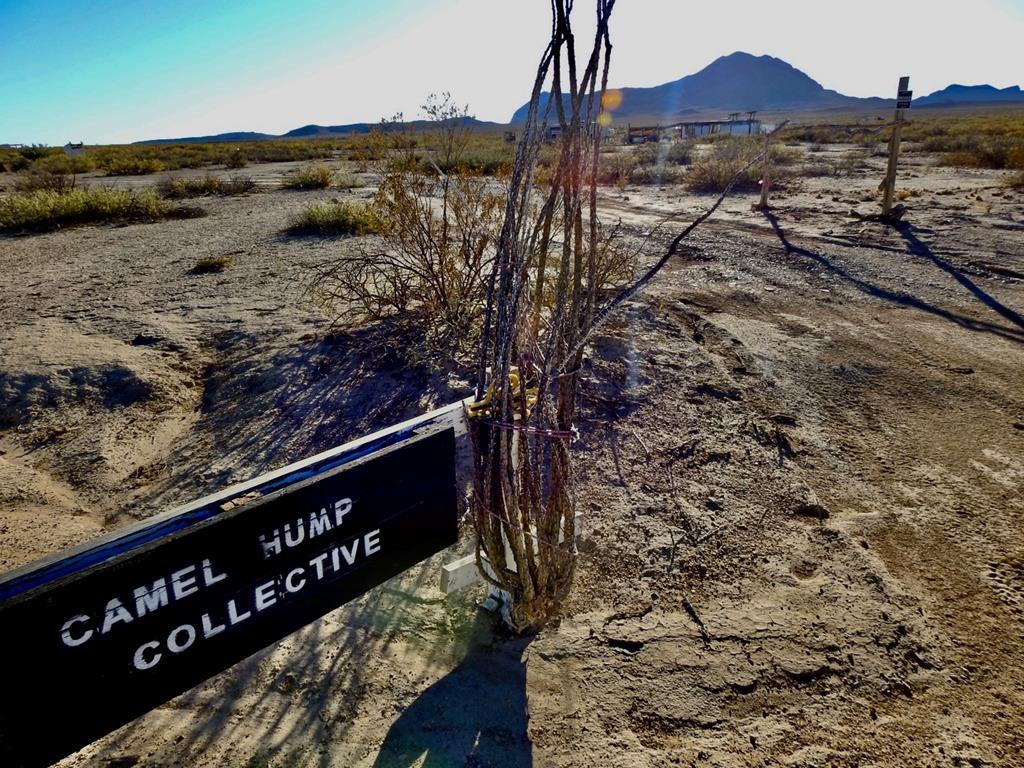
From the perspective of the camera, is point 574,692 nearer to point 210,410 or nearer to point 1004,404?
point 210,410

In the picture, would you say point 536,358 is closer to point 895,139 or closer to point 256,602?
point 256,602

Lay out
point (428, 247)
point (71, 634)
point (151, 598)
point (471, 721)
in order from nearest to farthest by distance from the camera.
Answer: point (71, 634), point (151, 598), point (471, 721), point (428, 247)

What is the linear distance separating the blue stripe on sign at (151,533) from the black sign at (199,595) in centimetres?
2

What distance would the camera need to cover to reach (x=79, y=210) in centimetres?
1161

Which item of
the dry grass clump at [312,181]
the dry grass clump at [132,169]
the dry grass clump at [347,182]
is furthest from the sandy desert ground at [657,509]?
the dry grass clump at [132,169]

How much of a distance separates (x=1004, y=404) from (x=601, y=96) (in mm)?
4148

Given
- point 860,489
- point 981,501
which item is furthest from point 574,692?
point 981,501

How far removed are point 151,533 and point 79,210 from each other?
12.9 meters

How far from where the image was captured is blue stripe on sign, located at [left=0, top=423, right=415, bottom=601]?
46.5 inches

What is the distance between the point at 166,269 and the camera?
7.70 m

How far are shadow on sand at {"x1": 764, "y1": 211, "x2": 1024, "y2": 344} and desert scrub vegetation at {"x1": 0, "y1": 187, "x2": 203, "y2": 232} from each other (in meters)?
11.2

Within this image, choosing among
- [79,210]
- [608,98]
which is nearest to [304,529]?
[608,98]

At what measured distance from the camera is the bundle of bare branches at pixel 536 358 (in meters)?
1.51

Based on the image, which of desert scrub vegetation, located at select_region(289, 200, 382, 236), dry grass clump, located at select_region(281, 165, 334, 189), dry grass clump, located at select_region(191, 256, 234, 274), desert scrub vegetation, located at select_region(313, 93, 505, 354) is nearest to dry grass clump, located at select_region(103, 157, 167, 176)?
dry grass clump, located at select_region(281, 165, 334, 189)
